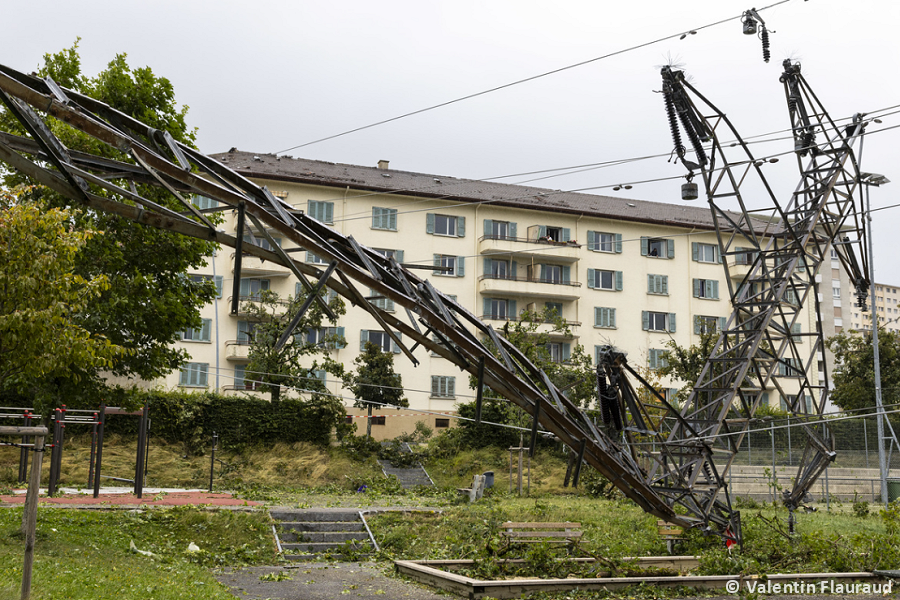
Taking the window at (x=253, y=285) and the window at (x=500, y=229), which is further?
the window at (x=500, y=229)

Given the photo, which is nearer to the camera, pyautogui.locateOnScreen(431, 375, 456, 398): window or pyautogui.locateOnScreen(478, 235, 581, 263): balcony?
pyautogui.locateOnScreen(431, 375, 456, 398): window

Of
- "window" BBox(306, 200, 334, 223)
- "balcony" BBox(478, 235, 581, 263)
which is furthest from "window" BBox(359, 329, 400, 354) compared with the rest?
"balcony" BBox(478, 235, 581, 263)

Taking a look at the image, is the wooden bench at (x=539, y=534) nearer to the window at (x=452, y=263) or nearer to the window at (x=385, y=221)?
the window at (x=452, y=263)

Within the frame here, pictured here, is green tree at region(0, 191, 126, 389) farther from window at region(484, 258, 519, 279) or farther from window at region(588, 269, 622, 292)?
window at region(588, 269, 622, 292)

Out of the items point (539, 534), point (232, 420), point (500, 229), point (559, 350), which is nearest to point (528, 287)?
point (500, 229)

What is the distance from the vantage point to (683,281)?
53.0 meters

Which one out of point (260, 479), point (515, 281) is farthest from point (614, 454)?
point (515, 281)

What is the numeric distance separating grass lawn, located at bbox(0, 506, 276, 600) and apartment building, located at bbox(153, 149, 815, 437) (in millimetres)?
24672

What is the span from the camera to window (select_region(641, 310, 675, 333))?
52.1 metres

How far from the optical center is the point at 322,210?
4597 cm

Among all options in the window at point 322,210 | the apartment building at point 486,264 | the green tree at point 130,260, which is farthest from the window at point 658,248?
the green tree at point 130,260

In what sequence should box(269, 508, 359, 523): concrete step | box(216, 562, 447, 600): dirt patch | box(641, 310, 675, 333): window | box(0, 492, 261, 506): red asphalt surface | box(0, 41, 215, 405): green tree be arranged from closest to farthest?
box(216, 562, 447, 600): dirt patch
box(269, 508, 359, 523): concrete step
box(0, 492, 261, 506): red asphalt surface
box(0, 41, 215, 405): green tree
box(641, 310, 675, 333): window

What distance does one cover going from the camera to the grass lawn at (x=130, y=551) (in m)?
9.85

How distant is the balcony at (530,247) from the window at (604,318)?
12.3 feet
